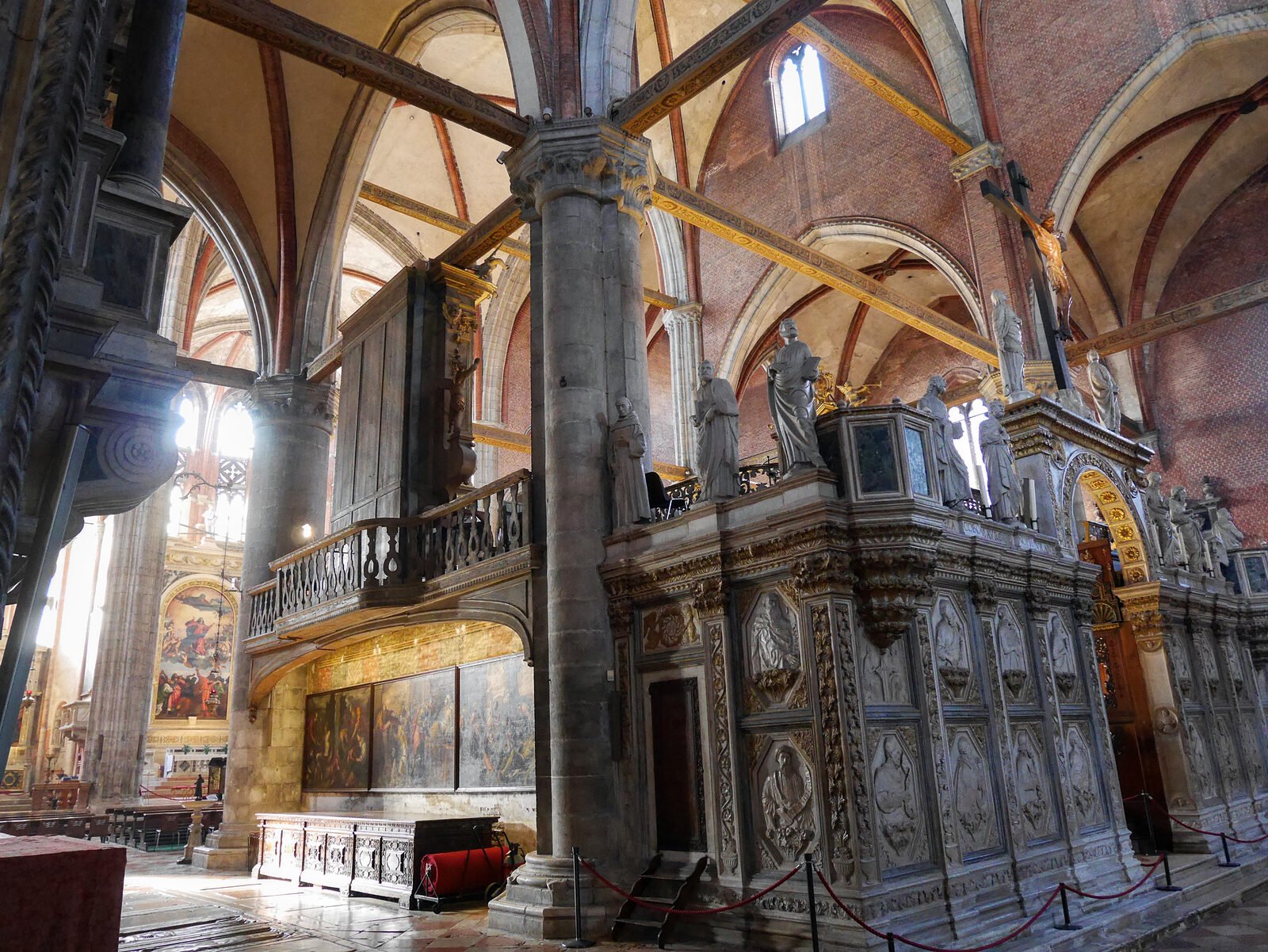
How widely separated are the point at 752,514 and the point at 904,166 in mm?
13741

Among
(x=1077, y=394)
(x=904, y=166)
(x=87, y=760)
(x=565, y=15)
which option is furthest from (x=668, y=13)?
(x=87, y=760)

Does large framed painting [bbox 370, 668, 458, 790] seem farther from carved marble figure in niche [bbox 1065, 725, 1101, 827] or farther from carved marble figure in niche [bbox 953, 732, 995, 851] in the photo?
carved marble figure in niche [bbox 1065, 725, 1101, 827]

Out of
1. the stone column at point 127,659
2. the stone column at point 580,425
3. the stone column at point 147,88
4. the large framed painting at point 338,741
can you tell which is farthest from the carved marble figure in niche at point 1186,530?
the stone column at point 127,659

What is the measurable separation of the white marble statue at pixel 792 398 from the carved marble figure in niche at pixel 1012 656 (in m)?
2.77

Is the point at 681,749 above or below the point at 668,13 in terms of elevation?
below

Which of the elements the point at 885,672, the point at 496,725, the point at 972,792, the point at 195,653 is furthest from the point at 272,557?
the point at 195,653

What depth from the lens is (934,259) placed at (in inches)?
722

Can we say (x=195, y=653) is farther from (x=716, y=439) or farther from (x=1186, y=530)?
(x=1186, y=530)

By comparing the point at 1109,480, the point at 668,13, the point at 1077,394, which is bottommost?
the point at 1109,480

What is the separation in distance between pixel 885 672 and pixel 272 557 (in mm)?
10766

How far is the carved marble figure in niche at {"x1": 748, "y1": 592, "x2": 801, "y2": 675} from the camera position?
7570mm

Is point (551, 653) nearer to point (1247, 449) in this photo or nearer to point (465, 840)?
point (465, 840)

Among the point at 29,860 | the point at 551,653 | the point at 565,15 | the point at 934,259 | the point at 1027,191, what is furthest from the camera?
the point at 934,259

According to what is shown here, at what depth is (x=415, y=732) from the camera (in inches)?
491
